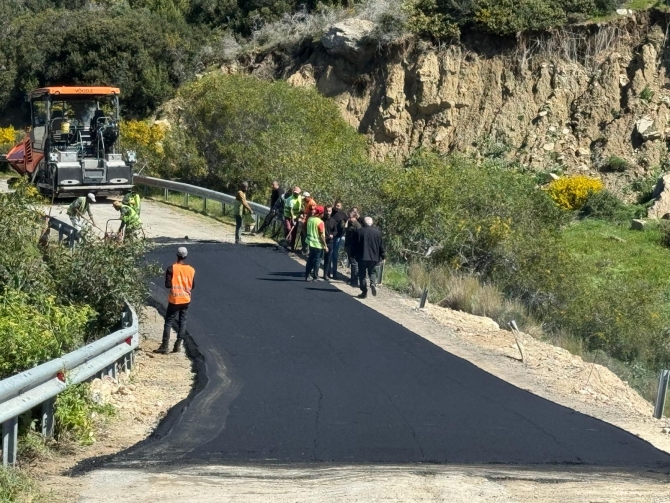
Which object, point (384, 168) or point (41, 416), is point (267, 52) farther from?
point (41, 416)

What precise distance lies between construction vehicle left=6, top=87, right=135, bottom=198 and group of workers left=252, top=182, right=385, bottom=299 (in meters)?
5.60

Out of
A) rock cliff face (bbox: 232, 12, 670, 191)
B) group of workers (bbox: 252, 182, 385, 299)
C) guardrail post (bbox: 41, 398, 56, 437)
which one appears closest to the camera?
guardrail post (bbox: 41, 398, 56, 437)

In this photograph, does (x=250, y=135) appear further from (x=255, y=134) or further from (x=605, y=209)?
(x=605, y=209)

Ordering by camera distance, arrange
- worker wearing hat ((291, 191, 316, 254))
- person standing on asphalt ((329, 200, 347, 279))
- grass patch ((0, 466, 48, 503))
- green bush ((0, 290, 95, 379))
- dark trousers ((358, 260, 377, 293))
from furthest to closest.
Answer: worker wearing hat ((291, 191, 316, 254)), person standing on asphalt ((329, 200, 347, 279)), dark trousers ((358, 260, 377, 293)), green bush ((0, 290, 95, 379)), grass patch ((0, 466, 48, 503))

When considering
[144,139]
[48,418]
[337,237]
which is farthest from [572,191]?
[48,418]

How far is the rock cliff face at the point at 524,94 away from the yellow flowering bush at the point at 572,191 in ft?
10.1

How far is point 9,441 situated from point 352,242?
12590 mm

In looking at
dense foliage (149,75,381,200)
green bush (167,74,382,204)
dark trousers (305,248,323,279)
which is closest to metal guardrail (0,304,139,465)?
dark trousers (305,248,323,279)

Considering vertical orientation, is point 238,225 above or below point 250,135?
below

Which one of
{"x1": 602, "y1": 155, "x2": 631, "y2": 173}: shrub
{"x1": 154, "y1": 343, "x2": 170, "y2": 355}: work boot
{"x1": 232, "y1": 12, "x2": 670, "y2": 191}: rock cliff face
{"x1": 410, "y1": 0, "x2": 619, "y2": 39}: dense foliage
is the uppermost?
{"x1": 410, "y1": 0, "x2": 619, "y2": 39}: dense foliage

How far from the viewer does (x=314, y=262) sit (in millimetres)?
21578

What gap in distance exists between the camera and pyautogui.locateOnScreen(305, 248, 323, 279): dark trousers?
843 inches

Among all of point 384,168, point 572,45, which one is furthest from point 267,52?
point 384,168

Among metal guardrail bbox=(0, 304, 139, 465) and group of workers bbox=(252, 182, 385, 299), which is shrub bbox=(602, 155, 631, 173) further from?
metal guardrail bbox=(0, 304, 139, 465)
